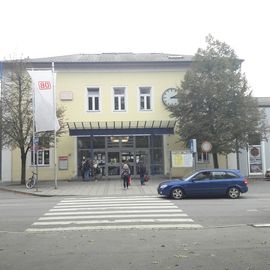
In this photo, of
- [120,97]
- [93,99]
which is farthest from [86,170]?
[120,97]

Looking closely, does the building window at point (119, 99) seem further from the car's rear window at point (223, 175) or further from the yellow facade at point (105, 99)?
the car's rear window at point (223, 175)

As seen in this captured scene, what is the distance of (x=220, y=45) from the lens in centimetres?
3778

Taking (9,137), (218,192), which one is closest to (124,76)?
(9,137)

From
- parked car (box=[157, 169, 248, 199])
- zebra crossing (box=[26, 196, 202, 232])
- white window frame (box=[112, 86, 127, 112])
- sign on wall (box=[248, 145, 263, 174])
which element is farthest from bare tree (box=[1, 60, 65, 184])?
sign on wall (box=[248, 145, 263, 174])

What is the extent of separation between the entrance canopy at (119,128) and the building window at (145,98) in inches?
63.8

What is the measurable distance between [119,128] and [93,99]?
11.7 feet

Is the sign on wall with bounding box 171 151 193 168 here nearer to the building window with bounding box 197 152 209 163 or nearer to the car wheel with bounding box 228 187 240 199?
the building window with bounding box 197 152 209 163

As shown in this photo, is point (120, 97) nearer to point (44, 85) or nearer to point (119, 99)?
point (119, 99)

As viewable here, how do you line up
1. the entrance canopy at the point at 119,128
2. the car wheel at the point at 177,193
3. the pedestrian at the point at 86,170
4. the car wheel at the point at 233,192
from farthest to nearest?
the entrance canopy at the point at 119,128 < the pedestrian at the point at 86,170 < the car wheel at the point at 233,192 < the car wheel at the point at 177,193

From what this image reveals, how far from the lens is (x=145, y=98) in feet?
137

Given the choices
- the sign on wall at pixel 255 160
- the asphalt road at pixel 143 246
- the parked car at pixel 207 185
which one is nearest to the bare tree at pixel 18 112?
the parked car at pixel 207 185

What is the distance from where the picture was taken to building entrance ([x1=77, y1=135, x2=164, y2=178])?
134 ft

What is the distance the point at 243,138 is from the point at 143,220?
21.7 m

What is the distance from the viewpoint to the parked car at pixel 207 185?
24078 millimetres
